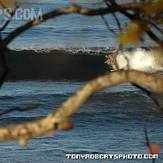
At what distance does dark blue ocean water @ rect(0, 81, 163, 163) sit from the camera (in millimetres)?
7641

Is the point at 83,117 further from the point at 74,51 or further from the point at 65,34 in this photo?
the point at 65,34

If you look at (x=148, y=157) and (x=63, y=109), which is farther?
(x=148, y=157)

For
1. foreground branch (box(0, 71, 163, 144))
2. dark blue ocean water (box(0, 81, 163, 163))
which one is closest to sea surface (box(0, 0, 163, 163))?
dark blue ocean water (box(0, 81, 163, 163))

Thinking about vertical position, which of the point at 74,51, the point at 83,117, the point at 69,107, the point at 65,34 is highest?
the point at 69,107

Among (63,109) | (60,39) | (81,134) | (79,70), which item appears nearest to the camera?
(63,109)

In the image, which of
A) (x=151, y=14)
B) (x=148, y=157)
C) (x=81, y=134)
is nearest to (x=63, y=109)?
(x=151, y=14)

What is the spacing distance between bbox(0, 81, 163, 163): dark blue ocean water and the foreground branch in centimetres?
409

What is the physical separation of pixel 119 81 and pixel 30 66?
10672mm

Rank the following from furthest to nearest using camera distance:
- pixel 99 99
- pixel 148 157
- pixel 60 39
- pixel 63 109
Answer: pixel 60 39 → pixel 99 99 → pixel 148 157 → pixel 63 109

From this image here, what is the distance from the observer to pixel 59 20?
1625cm

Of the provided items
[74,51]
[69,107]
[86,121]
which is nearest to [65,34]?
[74,51]

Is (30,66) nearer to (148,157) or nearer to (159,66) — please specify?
(159,66)

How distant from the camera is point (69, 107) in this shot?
7.90 feet

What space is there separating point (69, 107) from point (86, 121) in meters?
6.76
